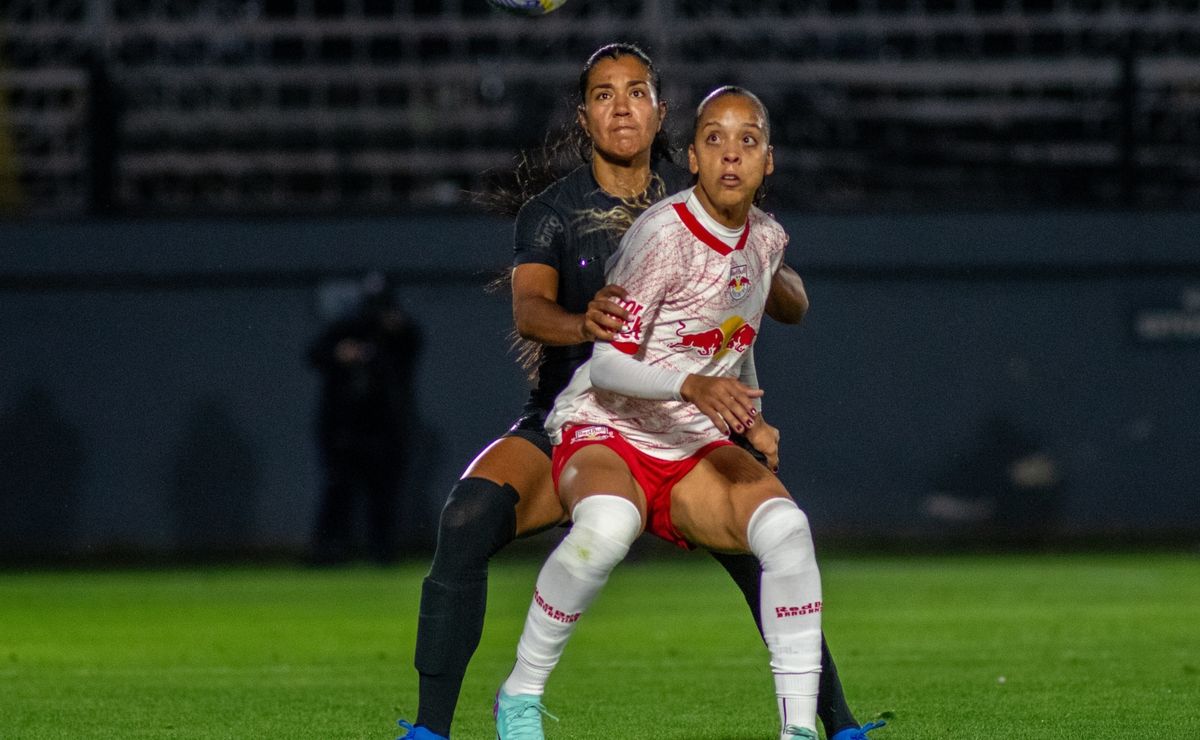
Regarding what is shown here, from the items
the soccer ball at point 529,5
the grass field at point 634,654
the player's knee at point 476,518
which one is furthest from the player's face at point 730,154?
the grass field at point 634,654

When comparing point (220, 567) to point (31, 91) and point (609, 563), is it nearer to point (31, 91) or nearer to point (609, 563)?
point (31, 91)

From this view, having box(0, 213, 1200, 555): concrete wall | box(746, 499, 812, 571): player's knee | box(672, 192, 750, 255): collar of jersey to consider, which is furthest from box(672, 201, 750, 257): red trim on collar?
box(0, 213, 1200, 555): concrete wall

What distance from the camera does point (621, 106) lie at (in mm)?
5207

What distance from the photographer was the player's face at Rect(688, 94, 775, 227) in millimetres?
4844

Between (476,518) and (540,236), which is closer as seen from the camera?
(476,518)

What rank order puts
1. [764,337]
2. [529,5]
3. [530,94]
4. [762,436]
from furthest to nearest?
[764,337]
[530,94]
[529,5]
[762,436]

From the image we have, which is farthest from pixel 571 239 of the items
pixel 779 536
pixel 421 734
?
pixel 421 734

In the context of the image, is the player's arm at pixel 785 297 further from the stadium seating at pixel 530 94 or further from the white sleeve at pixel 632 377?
the stadium seating at pixel 530 94

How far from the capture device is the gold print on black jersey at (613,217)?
527cm

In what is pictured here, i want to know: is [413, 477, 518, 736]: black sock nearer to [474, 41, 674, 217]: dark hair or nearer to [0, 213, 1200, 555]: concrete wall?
[474, 41, 674, 217]: dark hair

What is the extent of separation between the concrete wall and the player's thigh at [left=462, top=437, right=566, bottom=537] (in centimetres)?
997

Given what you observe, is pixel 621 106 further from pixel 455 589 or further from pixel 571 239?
pixel 455 589

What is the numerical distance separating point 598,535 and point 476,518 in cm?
40

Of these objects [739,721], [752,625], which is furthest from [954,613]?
[739,721]
